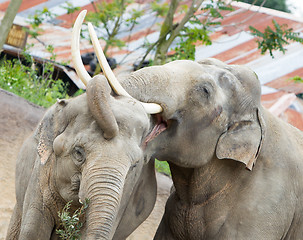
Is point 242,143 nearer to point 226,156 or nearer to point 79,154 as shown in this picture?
point 226,156

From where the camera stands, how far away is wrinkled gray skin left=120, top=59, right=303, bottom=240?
16.5 feet

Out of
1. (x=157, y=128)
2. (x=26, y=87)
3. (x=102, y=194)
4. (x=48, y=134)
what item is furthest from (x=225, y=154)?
(x=26, y=87)

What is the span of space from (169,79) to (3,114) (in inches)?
159

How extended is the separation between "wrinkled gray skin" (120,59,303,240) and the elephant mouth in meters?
0.04

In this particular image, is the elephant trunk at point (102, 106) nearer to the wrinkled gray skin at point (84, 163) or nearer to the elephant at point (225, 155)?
the wrinkled gray skin at point (84, 163)

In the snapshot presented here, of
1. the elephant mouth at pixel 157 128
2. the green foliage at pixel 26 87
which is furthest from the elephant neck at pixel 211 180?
the green foliage at pixel 26 87

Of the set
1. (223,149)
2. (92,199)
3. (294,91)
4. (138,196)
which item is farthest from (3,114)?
(294,91)

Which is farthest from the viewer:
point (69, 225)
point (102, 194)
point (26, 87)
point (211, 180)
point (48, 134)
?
point (26, 87)

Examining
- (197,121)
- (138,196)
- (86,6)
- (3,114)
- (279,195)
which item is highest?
(197,121)

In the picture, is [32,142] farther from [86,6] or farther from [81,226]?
[86,6]

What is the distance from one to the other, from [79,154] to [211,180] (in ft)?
5.26

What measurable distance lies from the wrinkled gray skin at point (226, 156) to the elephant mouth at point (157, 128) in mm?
40

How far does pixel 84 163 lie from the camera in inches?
164

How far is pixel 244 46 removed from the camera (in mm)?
13484
